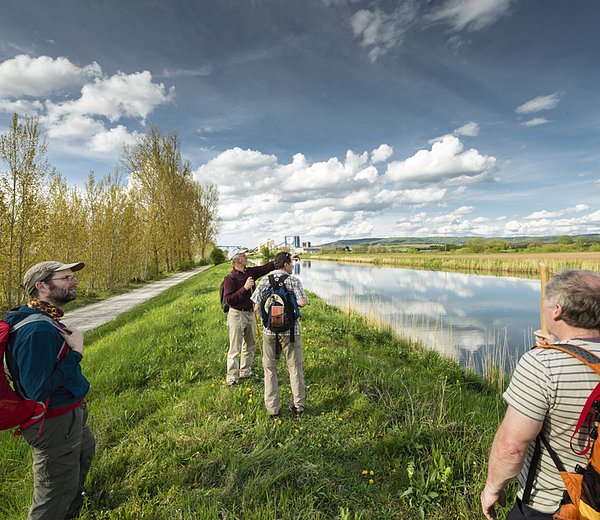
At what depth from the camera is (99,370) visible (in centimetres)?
593

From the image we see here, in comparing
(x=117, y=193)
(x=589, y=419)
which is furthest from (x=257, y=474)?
(x=117, y=193)

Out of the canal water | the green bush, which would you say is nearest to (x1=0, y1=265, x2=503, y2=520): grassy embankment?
the canal water

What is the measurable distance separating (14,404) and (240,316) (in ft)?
11.4

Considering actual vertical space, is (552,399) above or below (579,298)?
below

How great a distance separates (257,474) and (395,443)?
5.56 feet

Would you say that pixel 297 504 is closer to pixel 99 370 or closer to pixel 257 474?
pixel 257 474

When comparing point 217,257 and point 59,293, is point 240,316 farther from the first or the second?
point 217,257

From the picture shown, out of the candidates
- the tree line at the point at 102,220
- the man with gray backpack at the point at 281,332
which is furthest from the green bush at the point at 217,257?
the man with gray backpack at the point at 281,332

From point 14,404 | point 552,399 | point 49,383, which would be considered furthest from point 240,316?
point 552,399

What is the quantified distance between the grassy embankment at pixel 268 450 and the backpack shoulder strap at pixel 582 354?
2124 mm

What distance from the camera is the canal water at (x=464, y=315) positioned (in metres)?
10.1

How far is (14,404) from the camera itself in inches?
77.4

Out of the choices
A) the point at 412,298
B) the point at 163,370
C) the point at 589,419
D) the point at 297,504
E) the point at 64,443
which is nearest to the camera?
the point at 589,419

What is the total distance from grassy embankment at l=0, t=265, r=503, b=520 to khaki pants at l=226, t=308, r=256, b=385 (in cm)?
32
